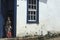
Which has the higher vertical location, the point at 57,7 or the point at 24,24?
the point at 57,7

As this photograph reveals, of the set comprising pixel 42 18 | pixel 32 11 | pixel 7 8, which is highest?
pixel 7 8

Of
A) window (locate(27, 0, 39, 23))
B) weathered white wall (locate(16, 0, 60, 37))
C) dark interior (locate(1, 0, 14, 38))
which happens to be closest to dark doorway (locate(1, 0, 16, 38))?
dark interior (locate(1, 0, 14, 38))

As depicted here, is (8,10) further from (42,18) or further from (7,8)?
(42,18)

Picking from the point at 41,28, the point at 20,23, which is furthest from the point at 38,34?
the point at 20,23

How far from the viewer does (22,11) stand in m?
14.1

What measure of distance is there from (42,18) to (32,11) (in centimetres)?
73

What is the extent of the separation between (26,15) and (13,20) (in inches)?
33.3

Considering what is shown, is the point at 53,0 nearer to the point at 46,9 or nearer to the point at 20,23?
the point at 46,9

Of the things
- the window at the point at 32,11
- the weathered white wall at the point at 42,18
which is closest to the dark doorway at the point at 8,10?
the weathered white wall at the point at 42,18

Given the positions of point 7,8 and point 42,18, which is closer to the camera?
point 42,18

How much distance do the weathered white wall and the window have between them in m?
0.23

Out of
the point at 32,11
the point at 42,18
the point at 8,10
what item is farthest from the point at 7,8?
the point at 42,18

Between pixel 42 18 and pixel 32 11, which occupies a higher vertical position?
pixel 32 11

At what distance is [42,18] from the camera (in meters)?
14.4
